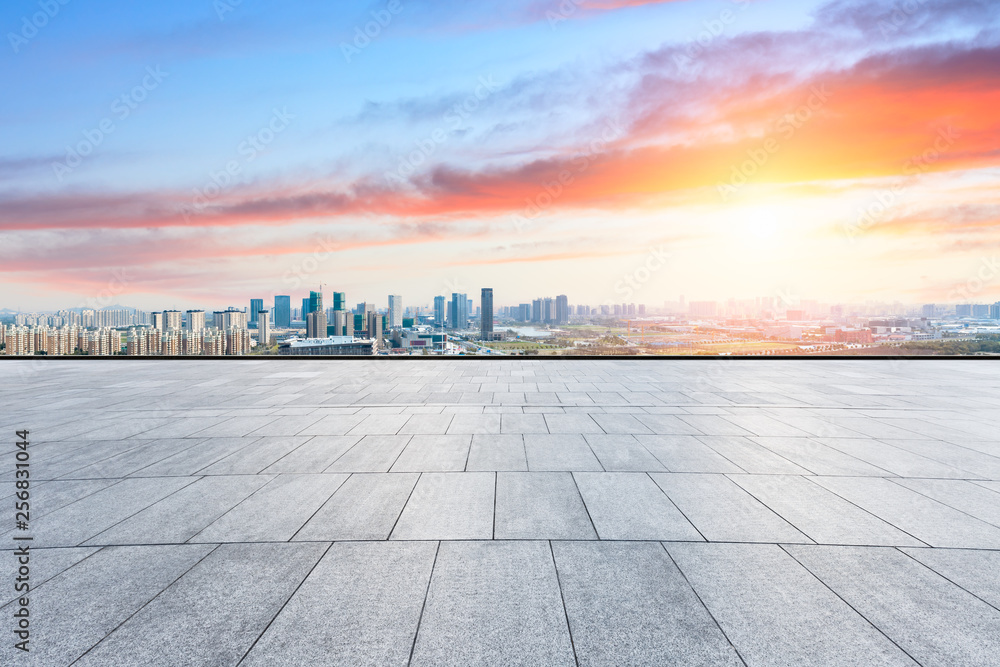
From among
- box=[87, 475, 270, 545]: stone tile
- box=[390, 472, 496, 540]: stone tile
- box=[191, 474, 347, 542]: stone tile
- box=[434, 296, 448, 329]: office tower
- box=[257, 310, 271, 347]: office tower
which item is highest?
box=[434, 296, 448, 329]: office tower

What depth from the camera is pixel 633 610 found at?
273cm

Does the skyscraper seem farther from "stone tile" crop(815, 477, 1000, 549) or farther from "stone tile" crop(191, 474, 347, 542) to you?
"stone tile" crop(815, 477, 1000, 549)

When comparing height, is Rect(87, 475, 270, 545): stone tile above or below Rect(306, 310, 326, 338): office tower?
below

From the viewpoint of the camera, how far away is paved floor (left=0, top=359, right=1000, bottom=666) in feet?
8.16

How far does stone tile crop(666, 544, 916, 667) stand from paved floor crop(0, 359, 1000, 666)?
1 centimetres

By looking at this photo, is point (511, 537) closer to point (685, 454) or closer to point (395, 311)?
point (685, 454)

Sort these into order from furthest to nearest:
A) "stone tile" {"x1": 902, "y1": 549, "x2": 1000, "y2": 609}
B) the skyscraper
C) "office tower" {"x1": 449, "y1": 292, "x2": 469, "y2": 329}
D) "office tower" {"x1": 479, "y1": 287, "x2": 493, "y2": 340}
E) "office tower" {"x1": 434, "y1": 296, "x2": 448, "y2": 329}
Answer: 1. "office tower" {"x1": 434, "y1": 296, "x2": 448, "y2": 329}
2. the skyscraper
3. "office tower" {"x1": 449, "y1": 292, "x2": 469, "y2": 329}
4. "office tower" {"x1": 479, "y1": 287, "x2": 493, "y2": 340}
5. "stone tile" {"x1": 902, "y1": 549, "x2": 1000, "y2": 609}

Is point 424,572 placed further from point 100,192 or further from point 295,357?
point 100,192

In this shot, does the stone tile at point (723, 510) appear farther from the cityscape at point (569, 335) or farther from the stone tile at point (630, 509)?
the cityscape at point (569, 335)

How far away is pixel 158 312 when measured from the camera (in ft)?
63.0

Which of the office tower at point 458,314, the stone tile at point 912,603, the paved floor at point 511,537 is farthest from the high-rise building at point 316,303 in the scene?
the stone tile at point 912,603

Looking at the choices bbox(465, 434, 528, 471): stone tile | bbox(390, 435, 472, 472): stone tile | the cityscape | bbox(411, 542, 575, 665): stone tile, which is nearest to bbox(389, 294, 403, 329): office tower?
the cityscape

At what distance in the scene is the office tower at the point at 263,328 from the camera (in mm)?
19656

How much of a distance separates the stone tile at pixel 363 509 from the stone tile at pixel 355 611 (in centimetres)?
25
